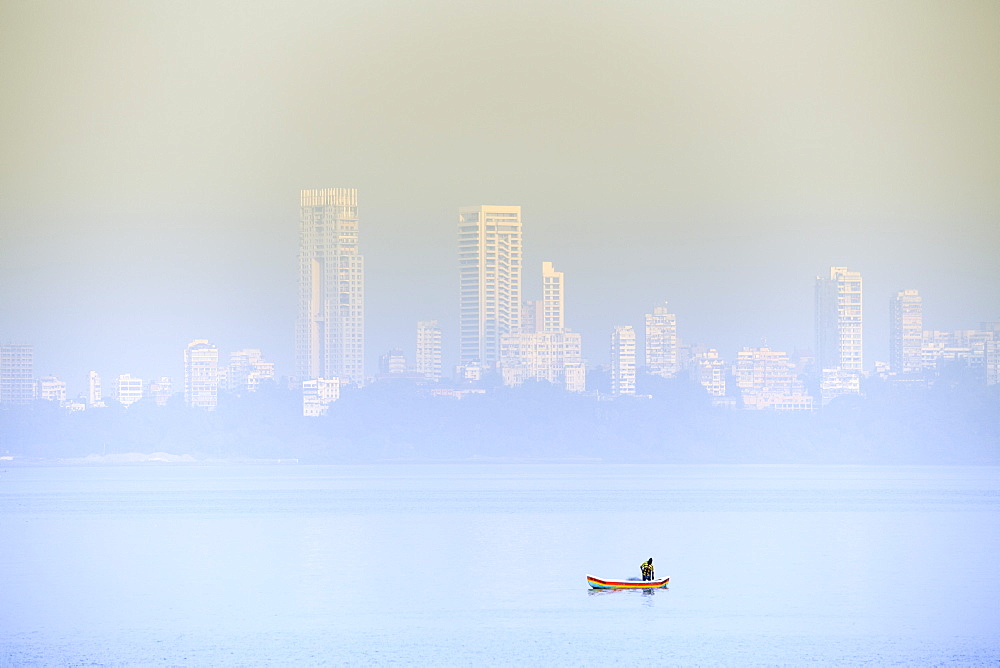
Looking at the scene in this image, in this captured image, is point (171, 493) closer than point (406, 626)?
No

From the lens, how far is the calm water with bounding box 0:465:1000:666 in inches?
1426

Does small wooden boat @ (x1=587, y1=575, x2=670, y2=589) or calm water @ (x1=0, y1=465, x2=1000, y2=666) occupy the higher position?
small wooden boat @ (x1=587, y1=575, x2=670, y2=589)

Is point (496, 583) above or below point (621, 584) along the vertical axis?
below

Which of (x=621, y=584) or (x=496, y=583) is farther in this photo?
(x=496, y=583)

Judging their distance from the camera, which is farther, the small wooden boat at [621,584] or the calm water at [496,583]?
the small wooden boat at [621,584]

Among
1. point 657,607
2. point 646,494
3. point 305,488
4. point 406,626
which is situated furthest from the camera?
point 305,488

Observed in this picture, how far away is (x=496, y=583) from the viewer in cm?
4794

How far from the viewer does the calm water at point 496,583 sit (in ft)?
119

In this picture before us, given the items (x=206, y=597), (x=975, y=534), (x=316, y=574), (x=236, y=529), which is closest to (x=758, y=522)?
(x=975, y=534)

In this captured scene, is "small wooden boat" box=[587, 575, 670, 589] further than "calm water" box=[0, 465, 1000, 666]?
Yes

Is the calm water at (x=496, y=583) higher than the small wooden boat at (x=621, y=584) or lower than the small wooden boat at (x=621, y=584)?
lower

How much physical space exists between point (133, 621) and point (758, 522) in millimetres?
42003

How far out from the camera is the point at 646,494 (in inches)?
4304

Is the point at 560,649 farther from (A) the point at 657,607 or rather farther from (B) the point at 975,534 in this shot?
(B) the point at 975,534
